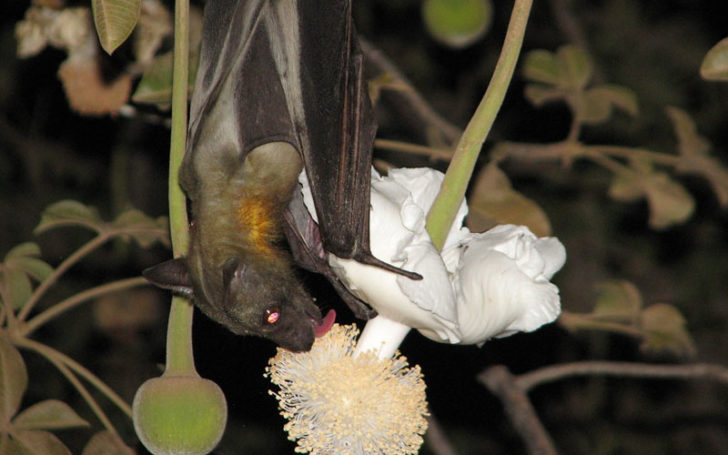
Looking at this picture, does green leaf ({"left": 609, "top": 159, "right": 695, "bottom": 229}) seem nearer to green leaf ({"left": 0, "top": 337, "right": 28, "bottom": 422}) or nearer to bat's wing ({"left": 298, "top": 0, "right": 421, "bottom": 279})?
bat's wing ({"left": 298, "top": 0, "right": 421, "bottom": 279})

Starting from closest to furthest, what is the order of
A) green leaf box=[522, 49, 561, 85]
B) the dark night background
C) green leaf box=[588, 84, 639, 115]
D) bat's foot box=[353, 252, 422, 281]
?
bat's foot box=[353, 252, 422, 281] → green leaf box=[522, 49, 561, 85] → green leaf box=[588, 84, 639, 115] → the dark night background

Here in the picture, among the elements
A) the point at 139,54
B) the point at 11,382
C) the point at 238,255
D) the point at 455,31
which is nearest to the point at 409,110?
the point at 455,31

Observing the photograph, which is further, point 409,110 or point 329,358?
point 409,110

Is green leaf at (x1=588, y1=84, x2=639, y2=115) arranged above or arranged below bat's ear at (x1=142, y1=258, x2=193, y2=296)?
above

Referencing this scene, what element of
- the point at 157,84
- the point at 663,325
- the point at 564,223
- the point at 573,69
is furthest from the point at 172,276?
the point at 564,223

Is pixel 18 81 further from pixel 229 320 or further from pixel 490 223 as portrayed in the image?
pixel 490 223

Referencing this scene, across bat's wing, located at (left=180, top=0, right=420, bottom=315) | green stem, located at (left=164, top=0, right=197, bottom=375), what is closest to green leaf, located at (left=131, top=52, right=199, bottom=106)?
bat's wing, located at (left=180, top=0, right=420, bottom=315)
